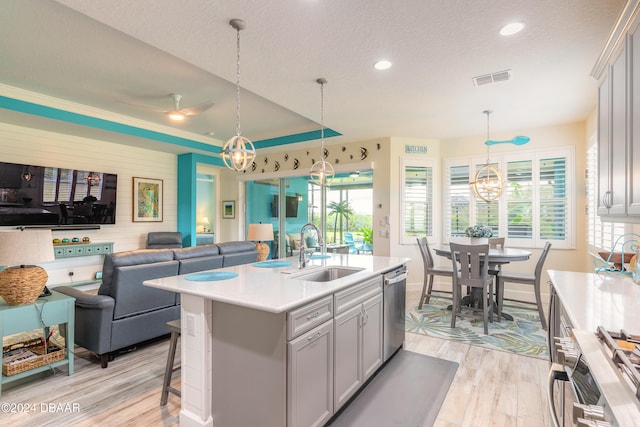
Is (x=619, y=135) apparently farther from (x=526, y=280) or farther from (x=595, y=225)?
(x=595, y=225)

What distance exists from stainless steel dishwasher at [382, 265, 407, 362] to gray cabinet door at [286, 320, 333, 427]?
3.24 ft

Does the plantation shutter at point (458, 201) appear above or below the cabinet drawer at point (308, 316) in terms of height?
above

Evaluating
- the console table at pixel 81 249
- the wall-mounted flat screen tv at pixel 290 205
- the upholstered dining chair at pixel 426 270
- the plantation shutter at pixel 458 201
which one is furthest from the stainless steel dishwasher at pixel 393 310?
the console table at pixel 81 249

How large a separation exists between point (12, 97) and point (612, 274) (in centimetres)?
691

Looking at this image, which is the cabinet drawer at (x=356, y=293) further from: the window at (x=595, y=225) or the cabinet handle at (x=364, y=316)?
the window at (x=595, y=225)

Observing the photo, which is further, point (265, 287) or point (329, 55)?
point (329, 55)

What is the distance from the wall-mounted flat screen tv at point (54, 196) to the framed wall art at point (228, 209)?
2.61 m

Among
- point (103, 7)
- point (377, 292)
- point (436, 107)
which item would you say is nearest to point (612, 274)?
point (377, 292)

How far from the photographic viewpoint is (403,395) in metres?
2.53

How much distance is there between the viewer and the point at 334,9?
2.30m

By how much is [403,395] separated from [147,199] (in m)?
6.07

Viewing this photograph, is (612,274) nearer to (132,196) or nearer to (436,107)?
(436,107)

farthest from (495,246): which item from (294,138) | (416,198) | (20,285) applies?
(20,285)

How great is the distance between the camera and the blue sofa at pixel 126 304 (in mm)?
2881
